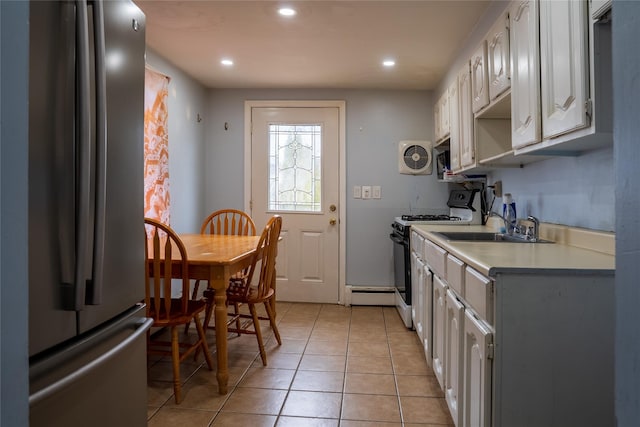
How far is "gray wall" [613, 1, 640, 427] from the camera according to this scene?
51 centimetres

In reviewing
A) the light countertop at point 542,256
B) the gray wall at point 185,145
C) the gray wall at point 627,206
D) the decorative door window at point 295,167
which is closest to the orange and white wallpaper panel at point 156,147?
the gray wall at point 185,145

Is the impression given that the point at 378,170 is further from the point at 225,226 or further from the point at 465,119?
the point at 225,226

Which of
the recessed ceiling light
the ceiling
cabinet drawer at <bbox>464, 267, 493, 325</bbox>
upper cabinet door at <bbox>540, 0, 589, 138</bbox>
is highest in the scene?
the ceiling

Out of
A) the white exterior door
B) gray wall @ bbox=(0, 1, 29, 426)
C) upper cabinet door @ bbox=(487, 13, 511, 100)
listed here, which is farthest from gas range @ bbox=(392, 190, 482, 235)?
gray wall @ bbox=(0, 1, 29, 426)

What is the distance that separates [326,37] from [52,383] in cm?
268

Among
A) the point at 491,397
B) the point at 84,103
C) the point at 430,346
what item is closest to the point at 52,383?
the point at 84,103

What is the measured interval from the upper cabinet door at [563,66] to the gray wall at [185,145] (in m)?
2.72

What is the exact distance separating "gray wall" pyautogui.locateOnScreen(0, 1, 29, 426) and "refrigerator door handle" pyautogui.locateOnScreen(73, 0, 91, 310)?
1.03 ft

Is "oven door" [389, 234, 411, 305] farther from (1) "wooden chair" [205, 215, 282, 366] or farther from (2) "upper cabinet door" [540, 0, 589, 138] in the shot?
(2) "upper cabinet door" [540, 0, 589, 138]

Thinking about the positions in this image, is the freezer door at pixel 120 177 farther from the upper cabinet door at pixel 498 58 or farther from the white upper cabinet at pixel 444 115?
the white upper cabinet at pixel 444 115

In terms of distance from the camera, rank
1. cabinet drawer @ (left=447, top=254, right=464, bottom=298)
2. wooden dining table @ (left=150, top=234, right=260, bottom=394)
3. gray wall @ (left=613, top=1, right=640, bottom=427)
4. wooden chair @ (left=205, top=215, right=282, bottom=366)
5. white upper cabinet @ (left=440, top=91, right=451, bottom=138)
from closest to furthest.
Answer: gray wall @ (left=613, top=1, right=640, bottom=427) < cabinet drawer @ (left=447, top=254, right=464, bottom=298) < wooden dining table @ (left=150, top=234, right=260, bottom=394) < wooden chair @ (left=205, top=215, right=282, bottom=366) < white upper cabinet @ (left=440, top=91, right=451, bottom=138)

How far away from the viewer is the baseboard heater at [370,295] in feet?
13.9

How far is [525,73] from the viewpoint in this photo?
1.82 metres

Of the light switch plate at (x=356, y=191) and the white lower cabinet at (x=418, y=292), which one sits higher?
the light switch plate at (x=356, y=191)
